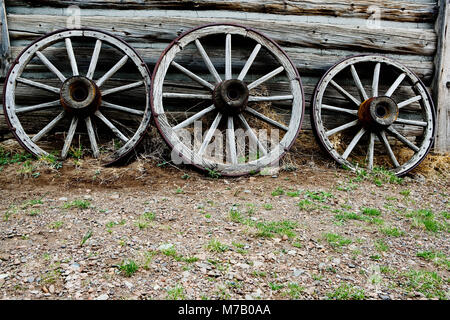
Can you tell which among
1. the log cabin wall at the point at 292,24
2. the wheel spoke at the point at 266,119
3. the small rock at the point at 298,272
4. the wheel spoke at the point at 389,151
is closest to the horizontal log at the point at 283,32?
the log cabin wall at the point at 292,24

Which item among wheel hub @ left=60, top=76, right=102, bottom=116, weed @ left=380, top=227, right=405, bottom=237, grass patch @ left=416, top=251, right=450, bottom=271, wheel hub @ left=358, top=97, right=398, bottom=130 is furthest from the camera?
wheel hub @ left=358, top=97, right=398, bottom=130

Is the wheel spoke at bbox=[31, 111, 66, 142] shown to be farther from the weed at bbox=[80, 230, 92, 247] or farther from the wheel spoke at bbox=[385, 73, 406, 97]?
the wheel spoke at bbox=[385, 73, 406, 97]

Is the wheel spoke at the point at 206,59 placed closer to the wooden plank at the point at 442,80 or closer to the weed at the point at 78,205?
the weed at the point at 78,205

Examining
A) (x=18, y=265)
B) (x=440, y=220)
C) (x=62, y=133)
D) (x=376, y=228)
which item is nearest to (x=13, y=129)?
(x=62, y=133)

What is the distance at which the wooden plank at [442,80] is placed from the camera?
5.09 metres

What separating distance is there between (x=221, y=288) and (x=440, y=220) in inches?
95.7

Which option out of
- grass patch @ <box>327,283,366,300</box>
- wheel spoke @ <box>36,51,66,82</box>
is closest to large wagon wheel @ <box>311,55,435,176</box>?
grass patch @ <box>327,283,366,300</box>

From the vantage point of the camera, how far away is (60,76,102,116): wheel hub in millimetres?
3977

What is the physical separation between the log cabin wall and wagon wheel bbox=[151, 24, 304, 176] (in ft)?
1.26

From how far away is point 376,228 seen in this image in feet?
9.80

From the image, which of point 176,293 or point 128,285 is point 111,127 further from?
point 176,293

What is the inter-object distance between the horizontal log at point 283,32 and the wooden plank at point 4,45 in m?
0.06

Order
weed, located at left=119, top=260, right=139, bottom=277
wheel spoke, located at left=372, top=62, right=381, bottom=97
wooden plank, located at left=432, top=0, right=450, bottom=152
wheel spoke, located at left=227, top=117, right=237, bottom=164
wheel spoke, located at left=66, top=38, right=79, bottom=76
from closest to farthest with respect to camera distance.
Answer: weed, located at left=119, top=260, right=139, bottom=277
wheel spoke, located at left=227, top=117, right=237, bottom=164
wheel spoke, located at left=66, top=38, right=79, bottom=76
wheel spoke, located at left=372, top=62, right=381, bottom=97
wooden plank, located at left=432, top=0, right=450, bottom=152

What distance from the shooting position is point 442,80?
5117mm
